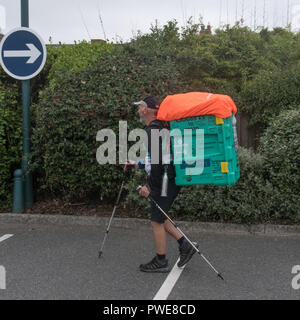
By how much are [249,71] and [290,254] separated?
576 centimetres

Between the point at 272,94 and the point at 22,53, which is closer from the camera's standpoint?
the point at 22,53

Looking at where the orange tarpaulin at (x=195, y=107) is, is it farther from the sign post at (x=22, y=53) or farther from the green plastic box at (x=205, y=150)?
the sign post at (x=22, y=53)

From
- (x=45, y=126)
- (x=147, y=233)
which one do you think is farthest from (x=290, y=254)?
(x=45, y=126)

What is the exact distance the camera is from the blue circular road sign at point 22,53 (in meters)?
6.86

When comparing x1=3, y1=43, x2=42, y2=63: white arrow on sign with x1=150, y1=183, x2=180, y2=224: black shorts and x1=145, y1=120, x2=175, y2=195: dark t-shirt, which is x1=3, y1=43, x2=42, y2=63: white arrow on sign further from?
x1=150, y1=183, x2=180, y2=224: black shorts

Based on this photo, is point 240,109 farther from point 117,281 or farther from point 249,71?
point 117,281

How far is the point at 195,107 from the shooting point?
4102 millimetres

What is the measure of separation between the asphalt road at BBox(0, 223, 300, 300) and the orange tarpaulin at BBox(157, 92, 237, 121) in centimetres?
171

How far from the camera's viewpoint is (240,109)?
9086 mm

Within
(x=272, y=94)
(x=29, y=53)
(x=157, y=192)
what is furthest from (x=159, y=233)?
(x=272, y=94)

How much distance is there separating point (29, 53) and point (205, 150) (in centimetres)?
401

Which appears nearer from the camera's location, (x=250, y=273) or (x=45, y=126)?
(x=250, y=273)

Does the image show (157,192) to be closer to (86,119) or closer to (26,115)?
(86,119)
